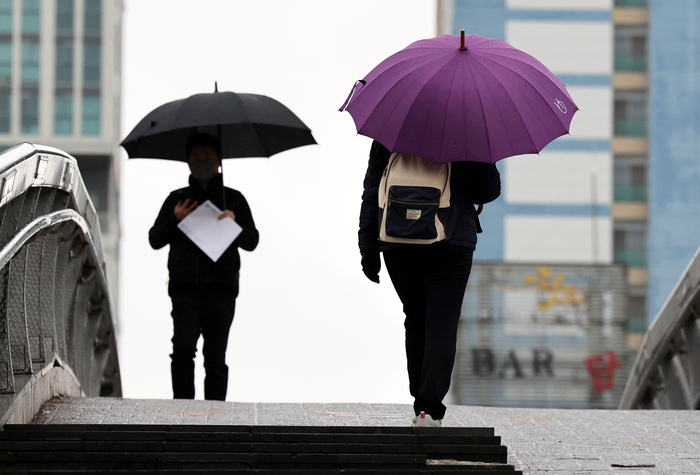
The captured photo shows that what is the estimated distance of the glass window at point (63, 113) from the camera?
63.5 metres

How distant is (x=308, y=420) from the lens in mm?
5887

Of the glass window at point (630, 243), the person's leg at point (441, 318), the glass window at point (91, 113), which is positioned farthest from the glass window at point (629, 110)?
the person's leg at point (441, 318)

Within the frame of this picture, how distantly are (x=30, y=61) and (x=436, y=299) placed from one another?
62.6 metres

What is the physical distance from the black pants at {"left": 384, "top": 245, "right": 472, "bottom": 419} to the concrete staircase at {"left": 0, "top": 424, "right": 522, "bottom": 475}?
260 millimetres

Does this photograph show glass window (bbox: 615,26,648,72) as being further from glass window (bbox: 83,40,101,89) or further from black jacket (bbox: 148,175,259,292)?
black jacket (bbox: 148,175,259,292)

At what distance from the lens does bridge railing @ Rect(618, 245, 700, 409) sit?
8.45m

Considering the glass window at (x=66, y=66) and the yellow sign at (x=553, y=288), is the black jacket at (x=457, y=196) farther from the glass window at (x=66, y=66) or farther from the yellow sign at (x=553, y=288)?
the glass window at (x=66, y=66)

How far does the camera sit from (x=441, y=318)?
4.90 meters

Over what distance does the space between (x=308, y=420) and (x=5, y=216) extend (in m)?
1.90

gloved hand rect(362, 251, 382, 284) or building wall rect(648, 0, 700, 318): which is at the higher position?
building wall rect(648, 0, 700, 318)

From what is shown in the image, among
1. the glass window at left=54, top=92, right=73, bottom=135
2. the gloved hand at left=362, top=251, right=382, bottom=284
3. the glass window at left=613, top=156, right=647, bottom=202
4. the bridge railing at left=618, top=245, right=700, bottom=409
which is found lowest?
the bridge railing at left=618, top=245, right=700, bottom=409

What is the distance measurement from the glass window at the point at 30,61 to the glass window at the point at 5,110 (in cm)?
128

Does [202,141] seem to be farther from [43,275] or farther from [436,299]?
[436,299]

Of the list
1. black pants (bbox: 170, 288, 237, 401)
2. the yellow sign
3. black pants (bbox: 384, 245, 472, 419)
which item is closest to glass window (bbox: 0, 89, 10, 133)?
the yellow sign
